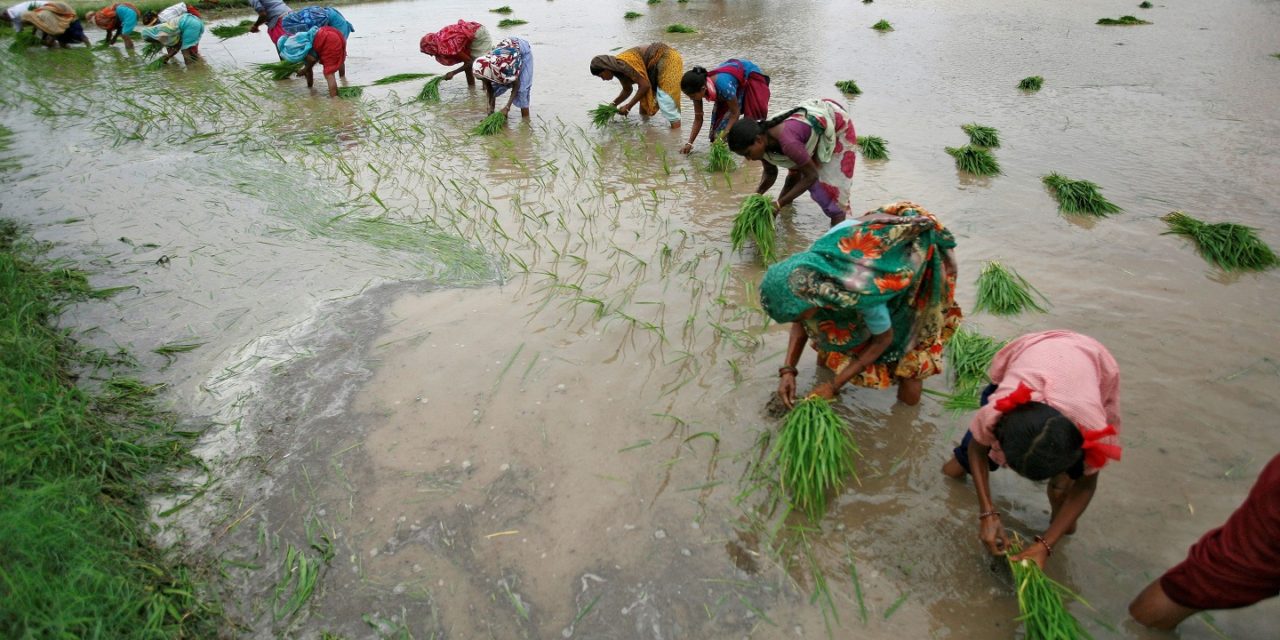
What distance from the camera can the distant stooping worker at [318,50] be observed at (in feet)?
25.2

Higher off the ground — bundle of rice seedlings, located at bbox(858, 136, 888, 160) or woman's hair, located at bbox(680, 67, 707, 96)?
woman's hair, located at bbox(680, 67, 707, 96)

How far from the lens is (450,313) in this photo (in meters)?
3.45

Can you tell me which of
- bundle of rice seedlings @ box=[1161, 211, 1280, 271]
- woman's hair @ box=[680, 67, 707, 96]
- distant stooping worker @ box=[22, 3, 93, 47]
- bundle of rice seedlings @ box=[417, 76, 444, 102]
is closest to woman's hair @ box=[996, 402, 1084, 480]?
bundle of rice seedlings @ box=[1161, 211, 1280, 271]

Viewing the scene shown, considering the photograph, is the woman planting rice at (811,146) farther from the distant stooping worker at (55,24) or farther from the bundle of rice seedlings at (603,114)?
the distant stooping worker at (55,24)

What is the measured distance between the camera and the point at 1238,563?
1.56m

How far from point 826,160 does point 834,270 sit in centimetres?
188

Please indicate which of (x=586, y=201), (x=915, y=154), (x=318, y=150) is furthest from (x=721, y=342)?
(x=318, y=150)

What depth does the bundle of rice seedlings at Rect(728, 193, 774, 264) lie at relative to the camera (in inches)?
153

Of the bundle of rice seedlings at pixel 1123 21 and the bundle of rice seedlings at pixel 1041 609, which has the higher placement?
the bundle of rice seedlings at pixel 1041 609

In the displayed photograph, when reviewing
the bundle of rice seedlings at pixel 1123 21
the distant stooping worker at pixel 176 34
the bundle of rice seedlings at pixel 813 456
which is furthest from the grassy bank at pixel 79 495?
the bundle of rice seedlings at pixel 1123 21

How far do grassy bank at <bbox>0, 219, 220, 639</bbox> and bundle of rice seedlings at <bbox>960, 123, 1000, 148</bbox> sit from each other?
6111 mm

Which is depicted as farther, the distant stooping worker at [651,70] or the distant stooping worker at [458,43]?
the distant stooping worker at [458,43]

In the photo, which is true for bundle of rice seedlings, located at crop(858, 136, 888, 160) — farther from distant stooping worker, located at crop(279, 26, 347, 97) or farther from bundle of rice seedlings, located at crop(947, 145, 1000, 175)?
distant stooping worker, located at crop(279, 26, 347, 97)

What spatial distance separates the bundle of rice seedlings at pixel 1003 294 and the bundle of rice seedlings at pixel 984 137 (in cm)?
267
